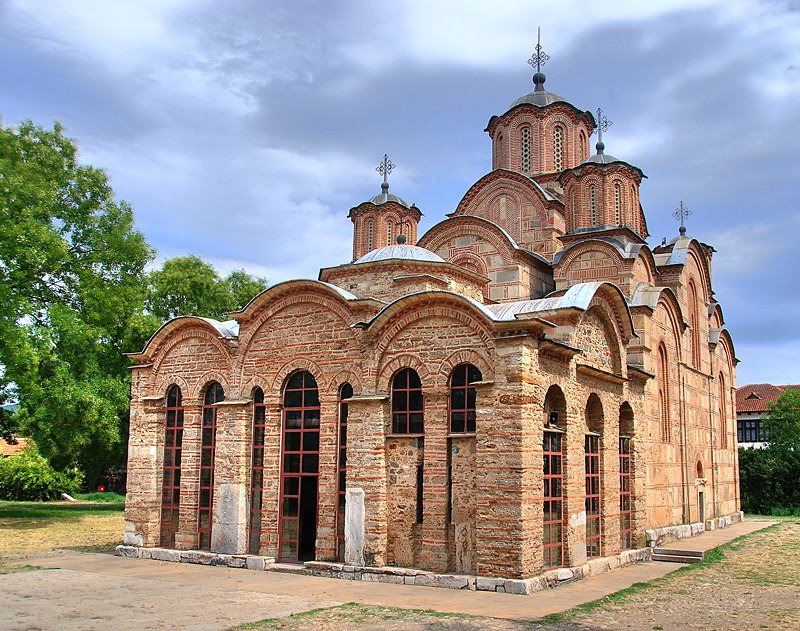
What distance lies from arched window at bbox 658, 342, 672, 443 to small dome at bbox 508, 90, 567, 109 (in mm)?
8402

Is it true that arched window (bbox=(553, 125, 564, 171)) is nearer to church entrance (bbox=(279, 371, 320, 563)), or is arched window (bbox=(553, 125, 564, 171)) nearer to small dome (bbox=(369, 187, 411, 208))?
small dome (bbox=(369, 187, 411, 208))

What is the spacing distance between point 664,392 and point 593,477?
5939 millimetres

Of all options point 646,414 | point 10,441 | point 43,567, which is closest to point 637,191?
point 646,414

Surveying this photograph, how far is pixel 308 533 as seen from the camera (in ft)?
46.5

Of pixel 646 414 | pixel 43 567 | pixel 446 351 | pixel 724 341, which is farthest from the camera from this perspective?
pixel 724 341

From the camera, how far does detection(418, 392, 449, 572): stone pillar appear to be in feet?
40.5

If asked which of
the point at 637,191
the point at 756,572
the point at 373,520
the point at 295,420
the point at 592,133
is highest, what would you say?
the point at 592,133

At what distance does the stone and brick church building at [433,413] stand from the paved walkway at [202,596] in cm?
76

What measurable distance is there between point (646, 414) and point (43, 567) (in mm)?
12463

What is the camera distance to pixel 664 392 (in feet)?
64.5

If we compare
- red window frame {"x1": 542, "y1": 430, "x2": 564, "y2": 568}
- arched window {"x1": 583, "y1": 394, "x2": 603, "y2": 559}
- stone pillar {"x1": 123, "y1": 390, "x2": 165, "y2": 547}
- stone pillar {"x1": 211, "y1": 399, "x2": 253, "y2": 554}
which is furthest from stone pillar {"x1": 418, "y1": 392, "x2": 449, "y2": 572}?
stone pillar {"x1": 123, "y1": 390, "x2": 165, "y2": 547}

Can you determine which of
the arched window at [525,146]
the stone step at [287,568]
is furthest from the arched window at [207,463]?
the arched window at [525,146]

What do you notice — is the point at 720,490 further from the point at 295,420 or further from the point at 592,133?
the point at 295,420

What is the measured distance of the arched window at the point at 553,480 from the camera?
12.8 meters
